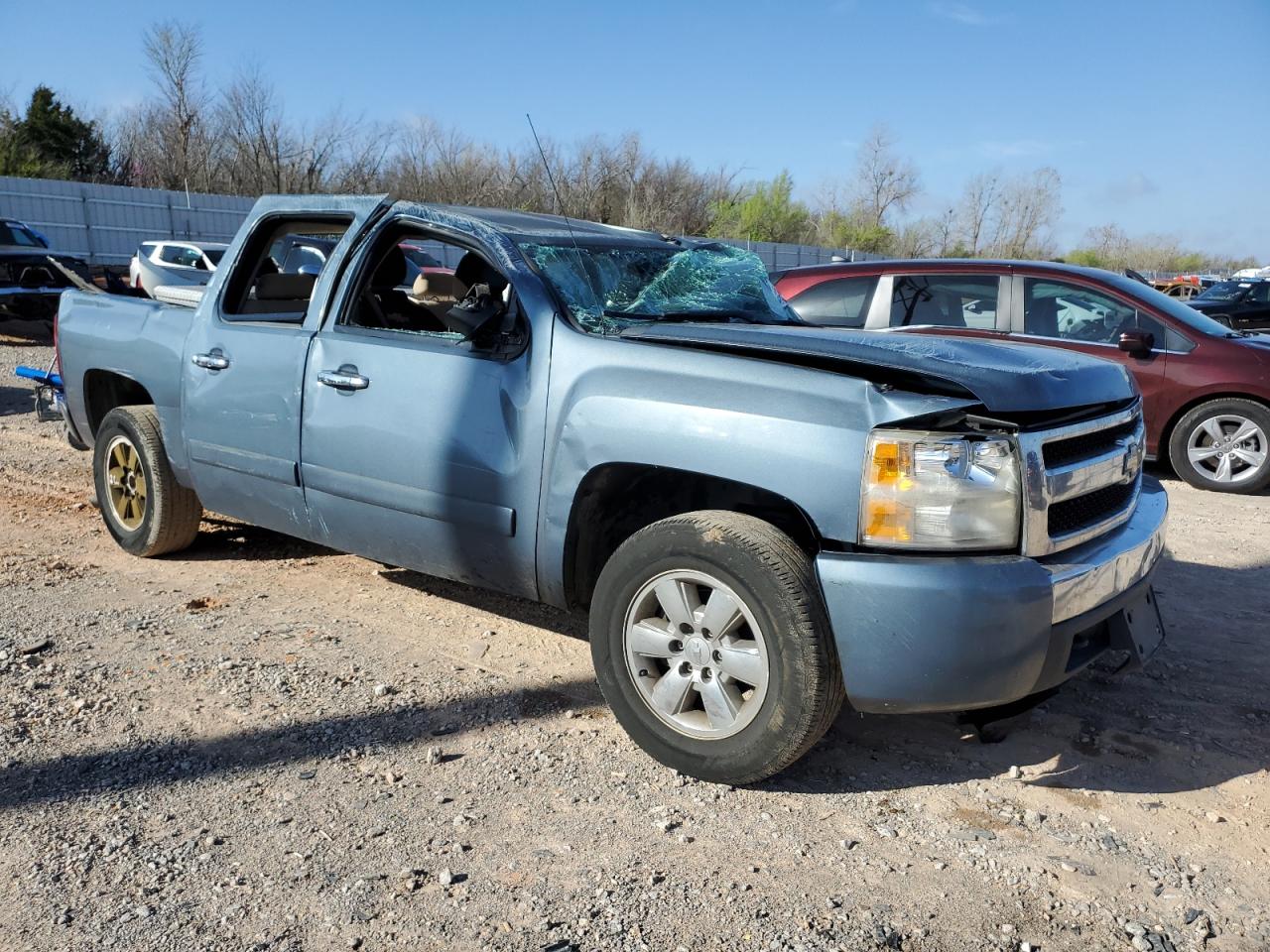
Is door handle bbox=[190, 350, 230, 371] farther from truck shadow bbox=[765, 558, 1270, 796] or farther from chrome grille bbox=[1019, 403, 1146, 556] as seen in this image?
chrome grille bbox=[1019, 403, 1146, 556]

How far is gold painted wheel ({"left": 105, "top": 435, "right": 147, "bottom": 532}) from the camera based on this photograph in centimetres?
548

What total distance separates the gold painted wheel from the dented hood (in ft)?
10.0

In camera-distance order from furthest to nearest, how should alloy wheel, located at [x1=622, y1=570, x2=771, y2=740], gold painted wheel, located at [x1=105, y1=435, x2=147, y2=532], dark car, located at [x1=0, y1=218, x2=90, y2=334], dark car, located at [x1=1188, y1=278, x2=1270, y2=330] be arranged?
1. dark car, located at [x1=1188, y1=278, x2=1270, y2=330]
2. dark car, located at [x1=0, y1=218, x2=90, y2=334]
3. gold painted wheel, located at [x1=105, y1=435, x2=147, y2=532]
4. alloy wheel, located at [x1=622, y1=570, x2=771, y2=740]

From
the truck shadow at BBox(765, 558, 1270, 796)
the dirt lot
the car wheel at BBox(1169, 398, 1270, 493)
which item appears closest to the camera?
the dirt lot

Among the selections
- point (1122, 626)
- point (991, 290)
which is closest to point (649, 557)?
point (1122, 626)

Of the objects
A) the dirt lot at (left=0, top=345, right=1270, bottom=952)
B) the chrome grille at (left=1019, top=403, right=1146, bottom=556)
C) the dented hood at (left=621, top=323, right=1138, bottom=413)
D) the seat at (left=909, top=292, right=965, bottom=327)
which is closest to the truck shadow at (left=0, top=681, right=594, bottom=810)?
the dirt lot at (left=0, top=345, right=1270, bottom=952)

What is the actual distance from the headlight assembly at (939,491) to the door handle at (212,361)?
3.08 meters

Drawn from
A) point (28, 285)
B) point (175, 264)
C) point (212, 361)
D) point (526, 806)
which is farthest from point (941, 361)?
point (175, 264)

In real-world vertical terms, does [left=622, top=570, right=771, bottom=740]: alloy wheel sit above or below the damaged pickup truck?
below

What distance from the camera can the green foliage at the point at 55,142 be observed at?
35.6 m

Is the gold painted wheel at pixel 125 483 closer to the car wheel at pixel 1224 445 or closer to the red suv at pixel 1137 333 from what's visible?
the red suv at pixel 1137 333

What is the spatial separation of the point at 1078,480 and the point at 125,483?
4.62 meters

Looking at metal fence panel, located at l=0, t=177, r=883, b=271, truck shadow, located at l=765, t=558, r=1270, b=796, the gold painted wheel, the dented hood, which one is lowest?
truck shadow, located at l=765, t=558, r=1270, b=796

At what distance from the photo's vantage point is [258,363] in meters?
4.59
